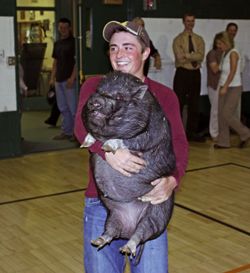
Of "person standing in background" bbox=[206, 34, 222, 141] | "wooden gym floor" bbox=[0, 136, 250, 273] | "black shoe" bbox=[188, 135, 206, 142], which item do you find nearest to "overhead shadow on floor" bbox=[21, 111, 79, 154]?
"wooden gym floor" bbox=[0, 136, 250, 273]

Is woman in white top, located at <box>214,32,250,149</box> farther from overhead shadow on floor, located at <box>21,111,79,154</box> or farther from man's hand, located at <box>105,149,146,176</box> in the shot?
man's hand, located at <box>105,149,146,176</box>

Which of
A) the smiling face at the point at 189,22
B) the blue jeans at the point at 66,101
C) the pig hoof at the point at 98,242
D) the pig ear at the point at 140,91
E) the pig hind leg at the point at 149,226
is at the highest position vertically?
the smiling face at the point at 189,22

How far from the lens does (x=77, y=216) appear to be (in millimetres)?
4312

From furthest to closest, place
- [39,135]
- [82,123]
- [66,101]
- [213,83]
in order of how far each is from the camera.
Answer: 1. [39,135]
2. [213,83]
3. [66,101]
4. [82,123]

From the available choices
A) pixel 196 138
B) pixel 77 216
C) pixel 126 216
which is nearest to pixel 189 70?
pixel 196 138

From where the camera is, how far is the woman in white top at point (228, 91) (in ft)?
22.4

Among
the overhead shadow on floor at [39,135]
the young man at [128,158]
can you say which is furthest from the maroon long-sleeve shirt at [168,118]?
the overhead shadow on floor at [39,135]

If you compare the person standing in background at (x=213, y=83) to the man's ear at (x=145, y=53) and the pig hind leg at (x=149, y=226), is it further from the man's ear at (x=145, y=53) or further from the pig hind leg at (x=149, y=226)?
the pig hind leg at (x=149, y=226)

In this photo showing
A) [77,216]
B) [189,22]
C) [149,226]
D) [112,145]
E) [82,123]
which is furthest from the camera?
[189,22]

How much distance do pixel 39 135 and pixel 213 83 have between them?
9.20ft

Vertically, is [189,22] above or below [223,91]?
above

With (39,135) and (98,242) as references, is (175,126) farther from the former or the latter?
(39,135)

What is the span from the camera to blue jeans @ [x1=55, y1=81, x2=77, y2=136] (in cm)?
732

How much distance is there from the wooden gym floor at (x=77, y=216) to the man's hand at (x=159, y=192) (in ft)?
6.17
